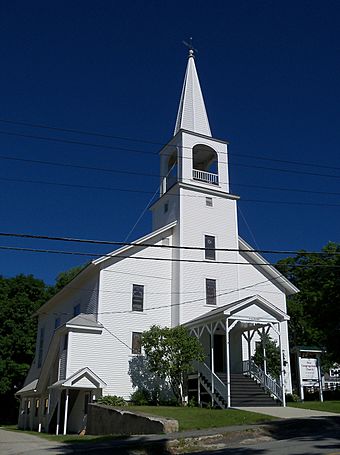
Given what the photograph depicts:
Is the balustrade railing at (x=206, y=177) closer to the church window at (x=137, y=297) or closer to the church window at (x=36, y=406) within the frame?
the church window at (x=137, y=297)

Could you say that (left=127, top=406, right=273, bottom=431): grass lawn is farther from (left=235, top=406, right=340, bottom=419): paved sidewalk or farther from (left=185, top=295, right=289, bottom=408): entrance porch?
(left=185, top=295, right=289, bottom=408): entrance porch

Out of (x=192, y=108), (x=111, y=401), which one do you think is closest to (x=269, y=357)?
(x=111, y=401)

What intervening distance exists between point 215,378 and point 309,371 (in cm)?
680

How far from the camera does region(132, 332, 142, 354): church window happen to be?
28.3 meters

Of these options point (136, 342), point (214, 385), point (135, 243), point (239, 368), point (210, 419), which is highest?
point (135, 243)

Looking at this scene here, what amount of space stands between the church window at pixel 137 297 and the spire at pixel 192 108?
437 inches

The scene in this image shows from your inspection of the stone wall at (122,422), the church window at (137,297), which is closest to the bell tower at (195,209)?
the church window at (137,297)

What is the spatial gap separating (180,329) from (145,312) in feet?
10.1

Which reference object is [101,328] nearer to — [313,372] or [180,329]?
[180,329]

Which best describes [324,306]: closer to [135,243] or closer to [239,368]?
[239,368]

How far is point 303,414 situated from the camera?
2041cm

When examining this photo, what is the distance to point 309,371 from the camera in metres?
28.9

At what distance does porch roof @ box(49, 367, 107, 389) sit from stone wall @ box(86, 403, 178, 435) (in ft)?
6.13

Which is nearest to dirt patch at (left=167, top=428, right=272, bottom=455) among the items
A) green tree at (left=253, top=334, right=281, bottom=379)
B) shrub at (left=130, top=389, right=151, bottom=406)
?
shrub at (left=130, top=389, right=151, bottom=406)
